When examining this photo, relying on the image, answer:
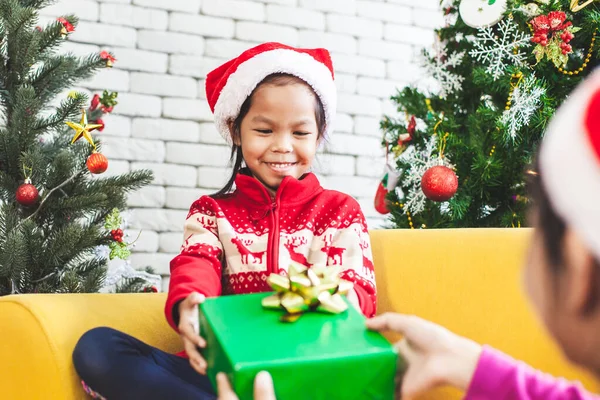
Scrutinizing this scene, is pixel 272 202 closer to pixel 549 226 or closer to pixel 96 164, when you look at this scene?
pixel 96 164

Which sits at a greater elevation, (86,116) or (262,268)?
(86,116)

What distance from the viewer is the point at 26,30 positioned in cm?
172

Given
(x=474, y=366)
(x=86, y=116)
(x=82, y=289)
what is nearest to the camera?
(x=474, y=366)

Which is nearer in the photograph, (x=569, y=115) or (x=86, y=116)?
(x=569, y=115)

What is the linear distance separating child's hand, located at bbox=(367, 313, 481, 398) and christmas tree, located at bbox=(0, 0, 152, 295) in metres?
1.18

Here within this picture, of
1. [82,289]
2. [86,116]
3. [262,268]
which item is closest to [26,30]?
[86,116]

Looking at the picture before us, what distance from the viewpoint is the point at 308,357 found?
0.72 metres

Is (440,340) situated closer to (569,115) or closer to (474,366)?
(474,366)

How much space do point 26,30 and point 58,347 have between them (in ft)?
3.39

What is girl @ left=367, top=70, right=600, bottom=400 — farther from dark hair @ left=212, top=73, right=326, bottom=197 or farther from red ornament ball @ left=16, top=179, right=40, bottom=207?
red ornament ball @ left=16, top=179, right=40, bottom=207

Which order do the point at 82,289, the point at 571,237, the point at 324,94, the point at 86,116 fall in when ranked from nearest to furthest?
the point at 571,237
the point at 324,94
the point at 82,289
the point at 86,116

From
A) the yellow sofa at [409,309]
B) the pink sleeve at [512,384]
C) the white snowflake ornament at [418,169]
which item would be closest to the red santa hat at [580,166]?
the pink sleeve at [512,384]

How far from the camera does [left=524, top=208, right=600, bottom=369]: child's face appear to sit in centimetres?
37

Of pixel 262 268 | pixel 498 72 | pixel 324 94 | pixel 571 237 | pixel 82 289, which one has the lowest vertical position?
pixel 82 289
